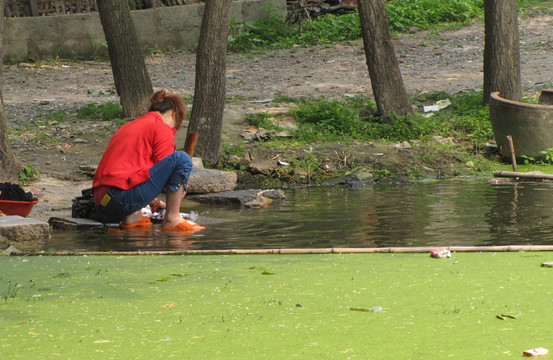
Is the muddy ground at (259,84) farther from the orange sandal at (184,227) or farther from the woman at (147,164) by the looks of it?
the orange sandal at (184,227)

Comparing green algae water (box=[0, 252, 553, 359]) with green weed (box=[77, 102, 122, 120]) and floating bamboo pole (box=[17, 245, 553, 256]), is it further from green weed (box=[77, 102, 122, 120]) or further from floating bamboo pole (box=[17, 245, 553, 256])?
green weed (box=[77, 102, 122, 120])

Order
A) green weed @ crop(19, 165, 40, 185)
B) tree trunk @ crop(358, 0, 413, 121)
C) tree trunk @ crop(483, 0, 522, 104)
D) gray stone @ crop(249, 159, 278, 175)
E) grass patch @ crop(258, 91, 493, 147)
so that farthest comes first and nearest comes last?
tree trunk @ crop(483, 0, 522, 104) < tree trunk @ crop(358, 0, 413, 121) < grass patch @ crop(258, 91, 493, 147) < gray stone @ crop(249, 159, 278, 175) < green weed @ crop(19, 165, 40, 185)

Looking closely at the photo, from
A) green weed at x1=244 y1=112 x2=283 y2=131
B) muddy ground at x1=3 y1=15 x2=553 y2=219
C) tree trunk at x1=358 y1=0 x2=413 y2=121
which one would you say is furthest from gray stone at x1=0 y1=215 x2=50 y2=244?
tree trunk at x1=358 y1=0 x2=413 y2=121

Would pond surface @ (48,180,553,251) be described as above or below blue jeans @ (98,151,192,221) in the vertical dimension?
below

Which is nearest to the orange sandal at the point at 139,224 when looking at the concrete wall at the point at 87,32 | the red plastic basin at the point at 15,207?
the red plastic basin at the point at 15,207

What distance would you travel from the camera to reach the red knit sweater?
668 centimetres

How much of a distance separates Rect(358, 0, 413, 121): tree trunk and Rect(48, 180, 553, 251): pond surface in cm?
267

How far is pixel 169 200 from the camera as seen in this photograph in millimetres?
6844

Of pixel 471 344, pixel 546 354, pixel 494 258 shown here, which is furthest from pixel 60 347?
pixel 494 258

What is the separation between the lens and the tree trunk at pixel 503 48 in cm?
1186

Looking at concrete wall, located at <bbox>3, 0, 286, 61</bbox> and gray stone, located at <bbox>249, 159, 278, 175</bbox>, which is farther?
concrete wall, located at <bbox>3, 0, 286, 61</bbox>

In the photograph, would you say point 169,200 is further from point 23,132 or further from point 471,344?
point 23,132

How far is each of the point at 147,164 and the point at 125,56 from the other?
519cm

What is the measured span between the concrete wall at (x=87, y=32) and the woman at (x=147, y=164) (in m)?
12.4
